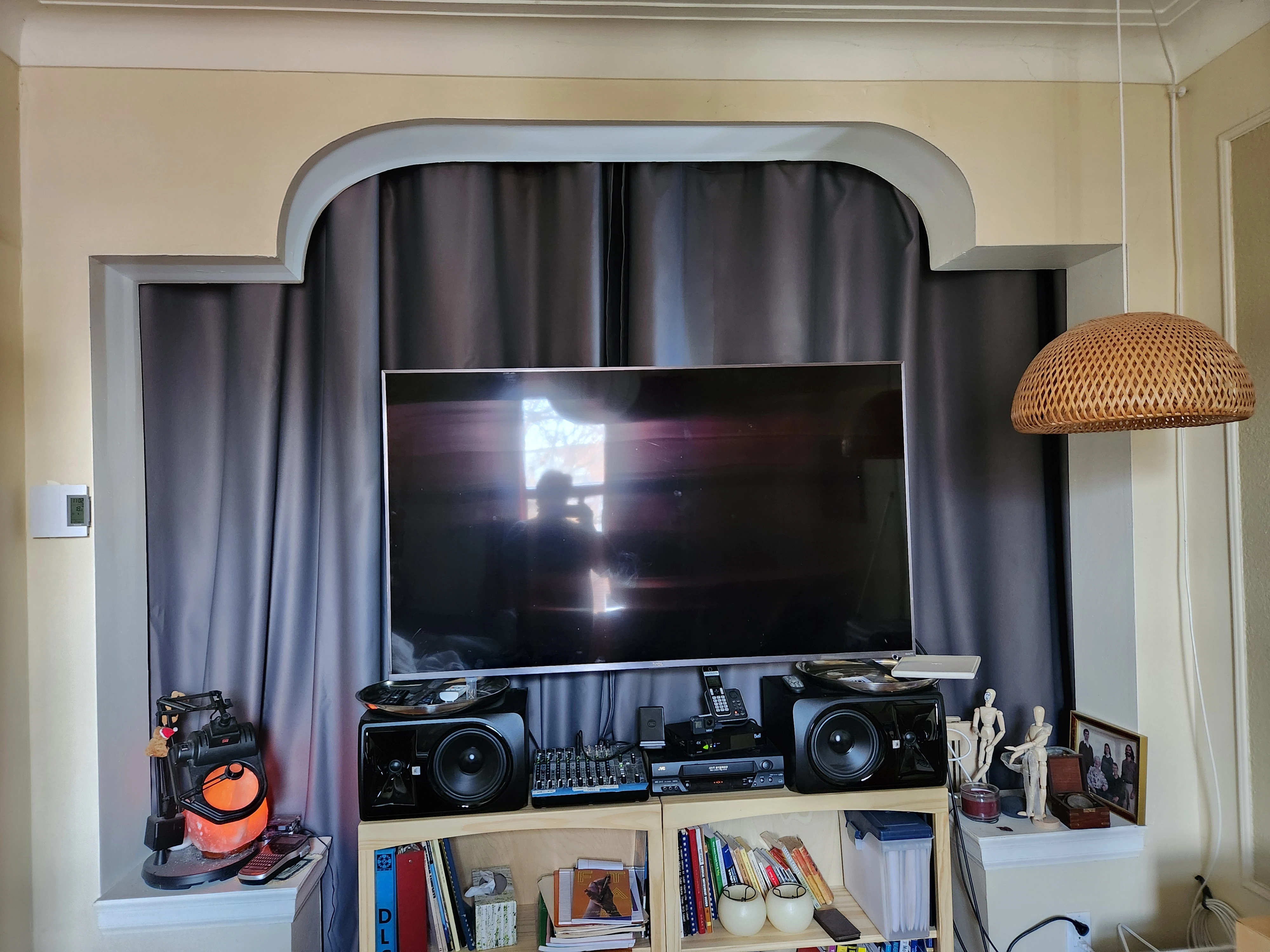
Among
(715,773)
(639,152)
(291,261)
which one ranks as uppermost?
(639,152)

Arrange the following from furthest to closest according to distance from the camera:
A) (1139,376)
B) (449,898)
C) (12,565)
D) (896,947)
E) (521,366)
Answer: (521,366), (896,947), (449,898), (12,565), (1139,376)

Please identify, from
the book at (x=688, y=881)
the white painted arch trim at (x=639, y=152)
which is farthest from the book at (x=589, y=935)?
the white painted arch trim at (x=639, y=152)

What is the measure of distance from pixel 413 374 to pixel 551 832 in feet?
3.88

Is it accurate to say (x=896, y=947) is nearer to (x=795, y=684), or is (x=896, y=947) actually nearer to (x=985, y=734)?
(x=985, y=734)

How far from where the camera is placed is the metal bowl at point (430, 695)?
174cm

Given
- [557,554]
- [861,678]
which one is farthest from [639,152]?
[861,678]

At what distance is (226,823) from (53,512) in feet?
→ 2.55

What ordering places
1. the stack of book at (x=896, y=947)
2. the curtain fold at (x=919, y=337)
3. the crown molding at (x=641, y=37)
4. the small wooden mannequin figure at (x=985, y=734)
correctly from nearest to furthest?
1. the crown molding at (x=641, y=37)
2. the stack of book at (x=896, y=947)
3. the small wooden mannequin figure at (x=985, y=734)
4. the curtain fold at (x=919, y=337)

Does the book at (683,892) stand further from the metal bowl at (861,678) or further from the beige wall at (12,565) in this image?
the beige wall at (12,565)

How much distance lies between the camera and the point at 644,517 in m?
1.94

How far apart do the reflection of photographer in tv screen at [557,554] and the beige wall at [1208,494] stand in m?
1.33

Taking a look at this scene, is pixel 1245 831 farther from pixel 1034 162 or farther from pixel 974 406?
pixel 1034 162

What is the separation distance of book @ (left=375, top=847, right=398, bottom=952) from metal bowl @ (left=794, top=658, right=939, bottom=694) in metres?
1.05

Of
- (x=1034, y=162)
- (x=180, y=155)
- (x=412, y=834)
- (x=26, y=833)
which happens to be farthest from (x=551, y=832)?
(x=1034, y=162)
